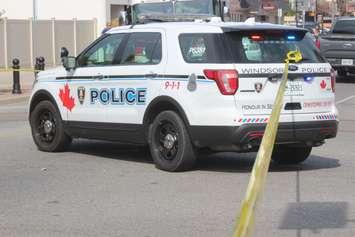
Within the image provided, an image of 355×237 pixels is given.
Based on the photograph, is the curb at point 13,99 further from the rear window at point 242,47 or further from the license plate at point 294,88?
the license plate at point 294,88

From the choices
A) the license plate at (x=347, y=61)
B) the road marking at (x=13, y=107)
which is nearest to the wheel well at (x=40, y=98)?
the road marking at (x=13, y=107)

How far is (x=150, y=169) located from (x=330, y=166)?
2219 millimetres

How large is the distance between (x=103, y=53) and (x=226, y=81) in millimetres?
2225

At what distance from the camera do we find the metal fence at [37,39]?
3212 cm

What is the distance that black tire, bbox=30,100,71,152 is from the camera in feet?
35.3

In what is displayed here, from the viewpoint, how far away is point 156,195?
7.84 metres

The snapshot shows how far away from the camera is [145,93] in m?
9.38

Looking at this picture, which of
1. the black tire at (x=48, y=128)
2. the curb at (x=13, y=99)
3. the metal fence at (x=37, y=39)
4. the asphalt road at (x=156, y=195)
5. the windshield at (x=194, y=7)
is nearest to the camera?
the asphalt road at (x=156, y=195)

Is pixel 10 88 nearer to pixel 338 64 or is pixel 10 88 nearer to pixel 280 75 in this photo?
pixel 338 64

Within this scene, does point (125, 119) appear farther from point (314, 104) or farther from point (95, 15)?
point (95, 15)

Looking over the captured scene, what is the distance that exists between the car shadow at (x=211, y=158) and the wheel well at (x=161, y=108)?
78 cm

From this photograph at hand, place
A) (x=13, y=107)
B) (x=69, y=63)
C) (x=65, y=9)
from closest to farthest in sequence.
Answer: (x=69, y=63) → (x=13, y=107) → (x=65, y=9)

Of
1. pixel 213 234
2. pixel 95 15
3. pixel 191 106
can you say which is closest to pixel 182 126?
pixel 191 106

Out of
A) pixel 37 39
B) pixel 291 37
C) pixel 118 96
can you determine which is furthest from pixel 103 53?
pixel 37 39
